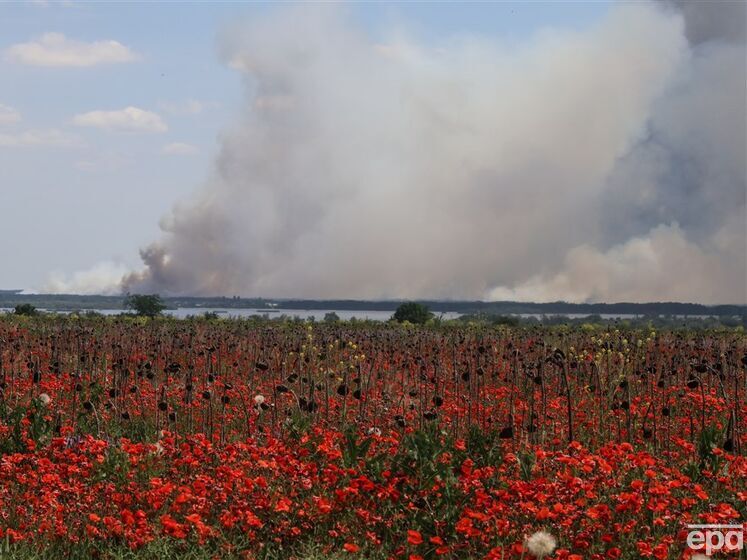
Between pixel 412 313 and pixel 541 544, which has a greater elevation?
pixel 412 313

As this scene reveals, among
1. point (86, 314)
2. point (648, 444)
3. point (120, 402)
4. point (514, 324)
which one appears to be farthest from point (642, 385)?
point (86, 314)

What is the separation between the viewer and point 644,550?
6508 millimetres

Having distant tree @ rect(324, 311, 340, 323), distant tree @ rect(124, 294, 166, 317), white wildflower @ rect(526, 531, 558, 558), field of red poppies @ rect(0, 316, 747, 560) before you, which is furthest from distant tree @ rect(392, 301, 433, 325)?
white wildflower @ rect(526, 531, 558, 558)

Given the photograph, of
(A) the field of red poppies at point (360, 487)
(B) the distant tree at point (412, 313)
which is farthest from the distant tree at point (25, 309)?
(A) the field of red poppies at point (360, 487)

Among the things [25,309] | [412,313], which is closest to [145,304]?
[25,309]

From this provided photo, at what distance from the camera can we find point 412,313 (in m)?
41.5

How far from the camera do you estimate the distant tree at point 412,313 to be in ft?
136

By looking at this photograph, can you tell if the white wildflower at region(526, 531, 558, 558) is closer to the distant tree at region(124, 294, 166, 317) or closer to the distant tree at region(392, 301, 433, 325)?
the distant tree at region(392, 301, 433, 325)

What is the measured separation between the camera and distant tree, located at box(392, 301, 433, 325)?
41.3 m

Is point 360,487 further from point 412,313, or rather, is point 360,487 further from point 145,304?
point 145,304

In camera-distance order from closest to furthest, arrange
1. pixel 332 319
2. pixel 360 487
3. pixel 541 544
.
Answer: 1. pixel 541 544
2. pixel 360 487
3. pixel 332 319

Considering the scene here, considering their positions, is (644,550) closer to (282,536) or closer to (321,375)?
(282,536)

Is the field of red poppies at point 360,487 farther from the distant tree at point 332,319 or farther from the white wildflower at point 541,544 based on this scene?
the distant tree at point 332,319

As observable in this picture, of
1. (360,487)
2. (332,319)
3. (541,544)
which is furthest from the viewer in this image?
(332,319)
